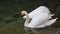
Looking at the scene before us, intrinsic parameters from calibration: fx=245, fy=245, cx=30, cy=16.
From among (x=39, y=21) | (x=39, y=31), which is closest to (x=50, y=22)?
(x=39, y=21)

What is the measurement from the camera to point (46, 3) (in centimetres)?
859

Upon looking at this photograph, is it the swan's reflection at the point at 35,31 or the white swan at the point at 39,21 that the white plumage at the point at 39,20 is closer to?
the white swan at the point at 39,21

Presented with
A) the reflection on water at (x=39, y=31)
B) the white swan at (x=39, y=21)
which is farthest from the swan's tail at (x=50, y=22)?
the reflection on water at (x=39, y=31)

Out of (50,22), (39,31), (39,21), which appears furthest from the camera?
(50,22)

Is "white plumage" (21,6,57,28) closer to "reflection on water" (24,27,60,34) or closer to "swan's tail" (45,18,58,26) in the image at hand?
"swan's tail" (45,18,58,26)

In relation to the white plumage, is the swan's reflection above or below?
below

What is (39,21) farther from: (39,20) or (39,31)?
(39,31)

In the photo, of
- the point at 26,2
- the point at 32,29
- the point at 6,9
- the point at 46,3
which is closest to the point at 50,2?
the point at 46,3

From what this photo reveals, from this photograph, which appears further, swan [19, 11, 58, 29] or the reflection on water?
swan [19, 11, 58, 29]

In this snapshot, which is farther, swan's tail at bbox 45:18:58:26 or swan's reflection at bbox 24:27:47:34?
swan's tail at bbox 45:18:58:26

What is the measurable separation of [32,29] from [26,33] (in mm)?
373

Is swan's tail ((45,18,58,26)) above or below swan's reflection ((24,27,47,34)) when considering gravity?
above

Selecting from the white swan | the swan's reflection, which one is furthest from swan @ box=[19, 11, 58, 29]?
the swan's reflection

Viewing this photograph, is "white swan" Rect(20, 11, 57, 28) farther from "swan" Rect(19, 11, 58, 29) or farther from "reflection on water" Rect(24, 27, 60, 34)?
"reflection on water" Rect(24, 27, 60, 34)
